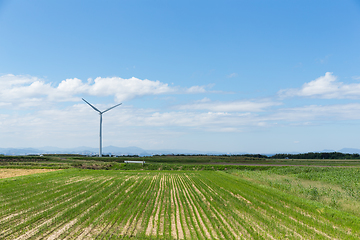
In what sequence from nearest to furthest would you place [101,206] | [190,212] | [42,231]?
1. [42,231]
2. [190,212]
3. [101,206]

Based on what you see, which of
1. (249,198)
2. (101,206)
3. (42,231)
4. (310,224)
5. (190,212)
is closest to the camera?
(42,231)

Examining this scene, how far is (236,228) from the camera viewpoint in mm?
15547

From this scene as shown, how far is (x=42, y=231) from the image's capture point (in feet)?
48.3

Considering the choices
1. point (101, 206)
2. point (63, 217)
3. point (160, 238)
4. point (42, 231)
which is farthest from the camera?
point (101, 206)

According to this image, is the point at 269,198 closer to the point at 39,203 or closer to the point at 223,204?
the point at 223,204

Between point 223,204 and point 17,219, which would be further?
point 223,204

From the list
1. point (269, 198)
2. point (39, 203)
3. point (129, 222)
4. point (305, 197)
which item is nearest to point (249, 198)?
point (269, 198)

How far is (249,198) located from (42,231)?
17892 millimetres

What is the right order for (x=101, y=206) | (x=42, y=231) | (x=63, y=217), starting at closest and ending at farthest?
(x=42, y=231), (x=63, y=217), (x=101, y=206)

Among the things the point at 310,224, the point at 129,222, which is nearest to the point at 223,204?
the point at 310,224

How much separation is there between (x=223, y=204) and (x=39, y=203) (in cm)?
1596

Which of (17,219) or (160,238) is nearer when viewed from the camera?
(160,238)

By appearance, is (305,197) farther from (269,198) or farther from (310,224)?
(310,224)

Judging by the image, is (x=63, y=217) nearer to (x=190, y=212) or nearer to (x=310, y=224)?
(x=190, y=212)
